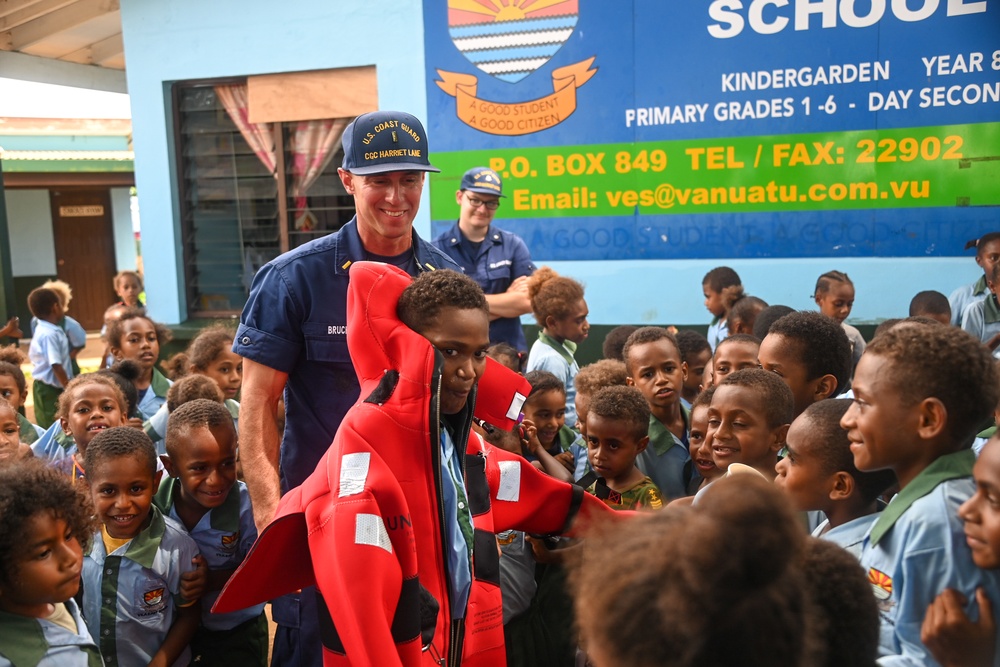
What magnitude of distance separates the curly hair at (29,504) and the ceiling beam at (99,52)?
8763 millimetres

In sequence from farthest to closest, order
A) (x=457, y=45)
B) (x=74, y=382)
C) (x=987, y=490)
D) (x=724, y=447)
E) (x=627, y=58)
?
(x=457, y=45)
(x=627, y=58)
(x=74, y=382)
(x=724, y=447)
(x=987, y=490)

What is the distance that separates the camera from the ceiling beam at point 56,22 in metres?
8.53

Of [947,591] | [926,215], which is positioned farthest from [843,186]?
[947,591]

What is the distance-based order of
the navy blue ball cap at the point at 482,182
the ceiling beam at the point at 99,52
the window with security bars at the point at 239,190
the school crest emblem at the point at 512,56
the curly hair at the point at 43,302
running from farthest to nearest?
the ceiling beam at the point at 99,52, the window with security bars at the point at 239,190, the curly hair at the point at 43,302, the school crest emblem at the point at 512,56, the navy blue ball cap at the point at 482,182

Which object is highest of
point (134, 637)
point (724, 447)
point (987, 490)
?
point (987, 490)

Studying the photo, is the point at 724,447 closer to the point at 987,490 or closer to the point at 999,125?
the point at 987,490

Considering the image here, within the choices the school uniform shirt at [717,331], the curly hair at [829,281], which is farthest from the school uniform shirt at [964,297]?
the school uniform shirt at [717,331]

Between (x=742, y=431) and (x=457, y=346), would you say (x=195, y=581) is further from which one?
(x=742, y=431)

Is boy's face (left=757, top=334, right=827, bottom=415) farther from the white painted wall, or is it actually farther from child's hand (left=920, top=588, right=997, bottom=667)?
the white painted wall

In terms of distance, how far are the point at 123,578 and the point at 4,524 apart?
744 millimetres

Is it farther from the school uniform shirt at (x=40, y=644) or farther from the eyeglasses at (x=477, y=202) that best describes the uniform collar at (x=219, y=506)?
the eyeglasses at (x=477, y=202)

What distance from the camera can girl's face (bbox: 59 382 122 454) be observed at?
11.6 ft

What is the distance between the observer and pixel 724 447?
8.55ft

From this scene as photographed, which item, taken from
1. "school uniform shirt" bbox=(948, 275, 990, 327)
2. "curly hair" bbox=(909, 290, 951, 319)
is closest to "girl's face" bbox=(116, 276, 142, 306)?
"curly hair" bbox=(909, 290, 951, 319)
